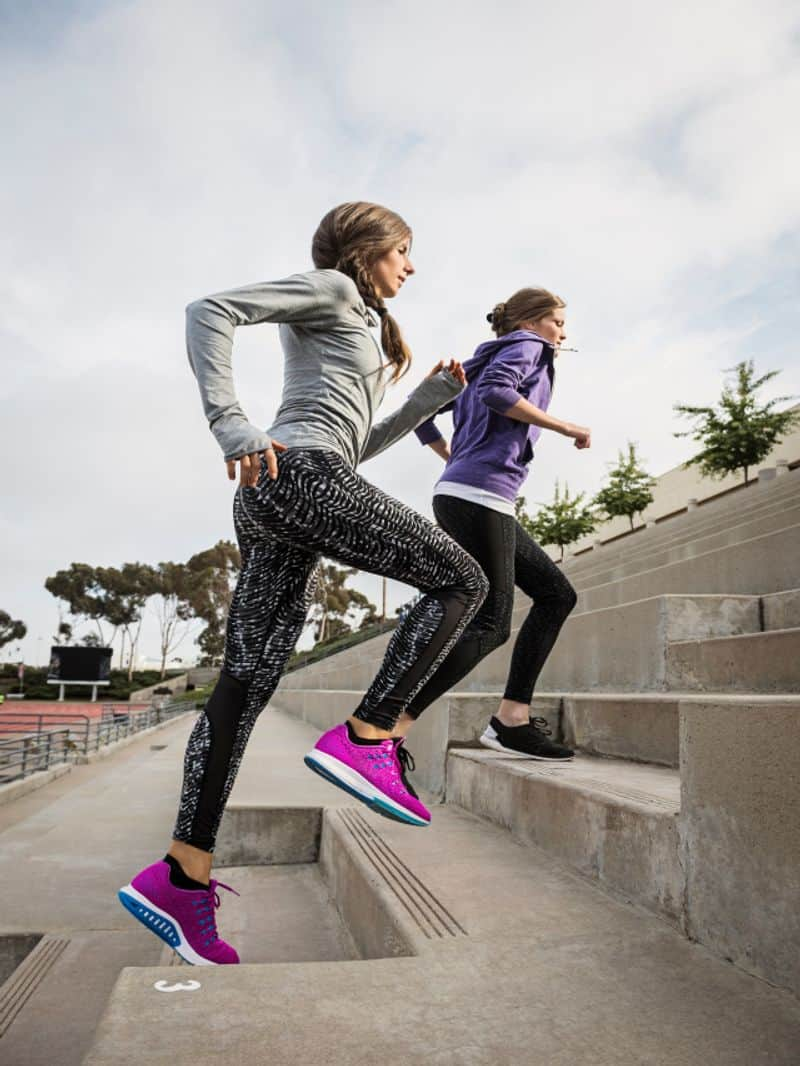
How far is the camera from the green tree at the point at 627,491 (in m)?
32.6

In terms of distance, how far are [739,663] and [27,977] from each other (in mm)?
2760

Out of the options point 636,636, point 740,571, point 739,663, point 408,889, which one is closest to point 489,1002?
point 408,889

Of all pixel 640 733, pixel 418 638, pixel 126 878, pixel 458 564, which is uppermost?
pixel 458 564

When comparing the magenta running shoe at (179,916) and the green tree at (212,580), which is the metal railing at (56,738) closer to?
the magenta running shoe at (179,916)

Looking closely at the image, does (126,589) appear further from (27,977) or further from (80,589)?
(27,977)

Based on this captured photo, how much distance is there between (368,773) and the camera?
6.18ft

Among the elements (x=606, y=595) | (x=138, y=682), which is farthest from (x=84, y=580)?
(x=606, y=595)

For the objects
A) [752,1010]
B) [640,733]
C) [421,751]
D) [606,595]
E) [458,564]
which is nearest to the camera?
[752,1010]

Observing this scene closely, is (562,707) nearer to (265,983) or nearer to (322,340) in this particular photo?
(322,340)

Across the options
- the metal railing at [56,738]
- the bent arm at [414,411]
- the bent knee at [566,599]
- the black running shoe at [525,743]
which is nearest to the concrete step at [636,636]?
the bent knee at [566,599]

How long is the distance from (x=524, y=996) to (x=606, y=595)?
17.9ft

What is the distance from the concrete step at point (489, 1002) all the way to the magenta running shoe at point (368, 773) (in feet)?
0.94

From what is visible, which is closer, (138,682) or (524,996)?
(524,996)

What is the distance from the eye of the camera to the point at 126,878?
354 cm
